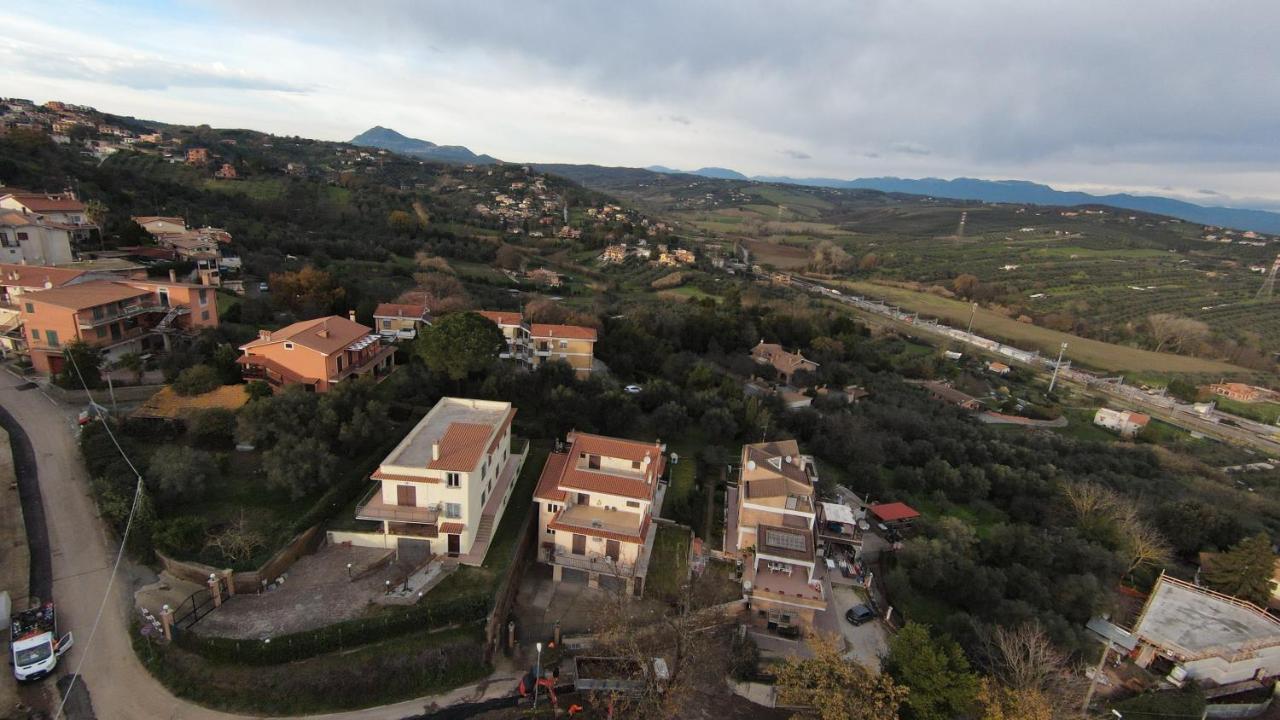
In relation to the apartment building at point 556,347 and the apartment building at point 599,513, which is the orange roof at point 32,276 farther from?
the apartment building at point 599,513

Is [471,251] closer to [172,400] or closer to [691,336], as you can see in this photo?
[691,336]

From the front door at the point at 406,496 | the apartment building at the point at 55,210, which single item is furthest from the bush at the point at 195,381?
the apartment building at the point at 55,210

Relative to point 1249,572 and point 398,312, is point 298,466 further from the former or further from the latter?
point 1249,572

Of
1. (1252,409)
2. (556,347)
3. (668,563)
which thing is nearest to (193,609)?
(668,563)

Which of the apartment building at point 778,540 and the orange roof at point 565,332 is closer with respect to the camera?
the apartment building at point 778,540

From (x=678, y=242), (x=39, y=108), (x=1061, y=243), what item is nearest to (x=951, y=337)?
(x=678, y=242)

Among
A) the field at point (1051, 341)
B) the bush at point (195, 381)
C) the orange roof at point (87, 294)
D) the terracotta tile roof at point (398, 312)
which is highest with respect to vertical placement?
the orange roof at point (87, 294)

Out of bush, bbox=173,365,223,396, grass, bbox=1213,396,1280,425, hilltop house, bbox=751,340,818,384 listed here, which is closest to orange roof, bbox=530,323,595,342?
bush, bbox=173,365,223,396

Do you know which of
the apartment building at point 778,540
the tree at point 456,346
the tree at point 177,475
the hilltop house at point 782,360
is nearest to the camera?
the tree at point 177,475

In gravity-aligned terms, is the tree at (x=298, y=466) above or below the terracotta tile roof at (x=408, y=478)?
below
